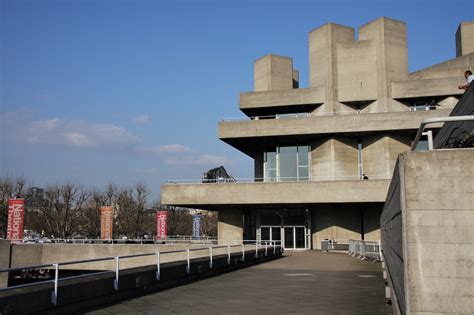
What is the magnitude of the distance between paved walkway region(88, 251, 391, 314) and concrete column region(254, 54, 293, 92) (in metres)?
36.3

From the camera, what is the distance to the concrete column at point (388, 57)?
47.5m

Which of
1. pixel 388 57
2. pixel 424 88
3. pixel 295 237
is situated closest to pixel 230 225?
pixel 295 237

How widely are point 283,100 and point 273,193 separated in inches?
406

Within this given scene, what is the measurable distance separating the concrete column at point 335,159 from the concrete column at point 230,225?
29.5 ft

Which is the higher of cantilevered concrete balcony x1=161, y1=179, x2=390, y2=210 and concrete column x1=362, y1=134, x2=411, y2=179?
concrete column x1=362, y1=134, x2=411, y2=179

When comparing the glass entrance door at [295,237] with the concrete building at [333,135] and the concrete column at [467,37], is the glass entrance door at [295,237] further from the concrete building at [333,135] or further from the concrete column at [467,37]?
the concrete column at [467,37]

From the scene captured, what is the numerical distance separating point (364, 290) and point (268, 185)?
32030 mm

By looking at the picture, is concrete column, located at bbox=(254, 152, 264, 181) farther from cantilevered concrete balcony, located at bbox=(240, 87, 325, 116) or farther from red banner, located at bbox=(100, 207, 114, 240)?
red banner, located at bbox=(100, 207, 114, 240)

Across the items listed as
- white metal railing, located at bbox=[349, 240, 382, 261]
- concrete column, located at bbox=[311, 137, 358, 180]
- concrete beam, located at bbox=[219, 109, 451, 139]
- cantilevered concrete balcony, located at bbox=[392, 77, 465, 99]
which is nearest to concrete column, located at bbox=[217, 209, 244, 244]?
concrete beam, located at bbox=[219, 109, 451, 139]

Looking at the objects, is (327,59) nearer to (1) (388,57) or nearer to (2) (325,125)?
(1) (388,57)

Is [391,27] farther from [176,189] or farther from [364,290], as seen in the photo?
[364,290]

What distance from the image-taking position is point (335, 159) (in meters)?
48.0

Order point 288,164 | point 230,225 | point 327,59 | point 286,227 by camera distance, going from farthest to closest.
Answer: point 288,164 → point 230,225 → point 286,227 → point 327,59

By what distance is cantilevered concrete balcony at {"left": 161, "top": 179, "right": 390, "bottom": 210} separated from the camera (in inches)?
1737
